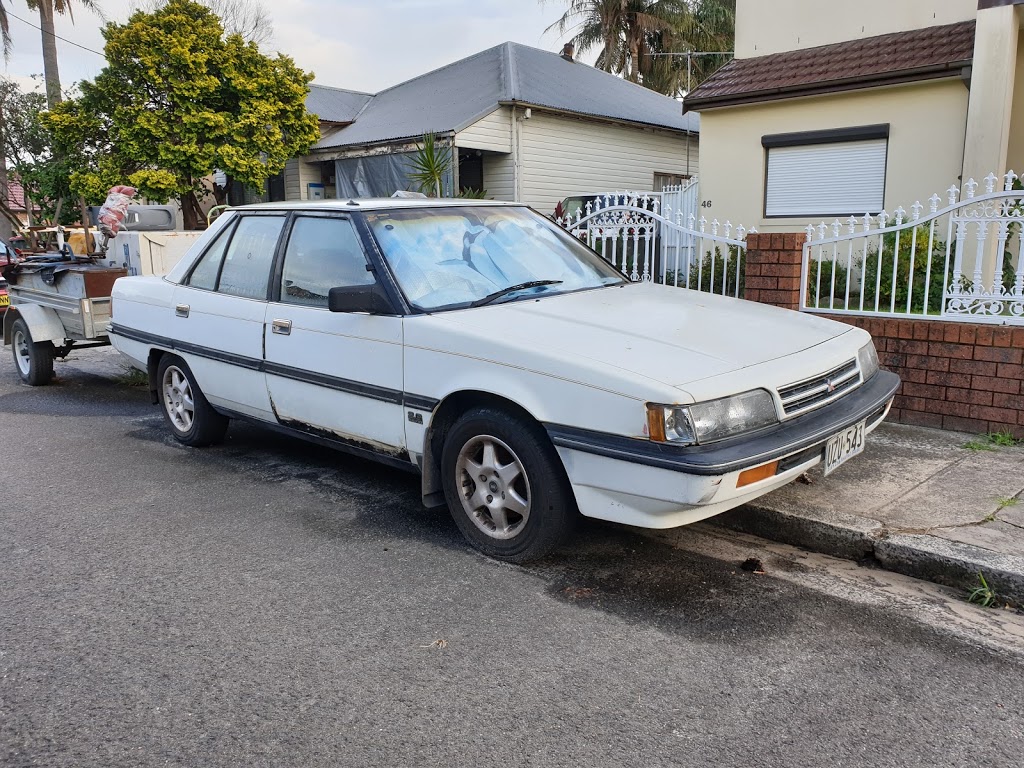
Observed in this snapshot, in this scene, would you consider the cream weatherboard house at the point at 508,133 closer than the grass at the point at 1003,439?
No

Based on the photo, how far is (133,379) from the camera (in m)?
8.98

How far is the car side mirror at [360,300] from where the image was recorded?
4105 mm

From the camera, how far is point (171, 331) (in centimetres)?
580

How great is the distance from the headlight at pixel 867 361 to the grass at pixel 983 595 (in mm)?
1087

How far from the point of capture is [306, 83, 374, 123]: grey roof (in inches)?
789

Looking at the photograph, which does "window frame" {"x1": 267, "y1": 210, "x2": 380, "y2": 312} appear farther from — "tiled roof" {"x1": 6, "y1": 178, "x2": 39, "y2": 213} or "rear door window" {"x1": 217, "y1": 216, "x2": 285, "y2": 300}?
"tiled roof" {"x1": 6, "y1": 178, "x2": 39, "y2": 213}

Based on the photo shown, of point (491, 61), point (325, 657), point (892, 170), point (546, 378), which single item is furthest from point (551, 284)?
point (491, 61)

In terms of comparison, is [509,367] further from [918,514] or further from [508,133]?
[508,133]

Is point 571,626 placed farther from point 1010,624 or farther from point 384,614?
point 1010,624

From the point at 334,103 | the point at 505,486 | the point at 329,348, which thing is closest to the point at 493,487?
the point at 505,486

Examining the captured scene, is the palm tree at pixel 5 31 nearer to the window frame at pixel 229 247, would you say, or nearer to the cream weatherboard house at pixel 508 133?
the cream weatherboard house at pixel 508 133

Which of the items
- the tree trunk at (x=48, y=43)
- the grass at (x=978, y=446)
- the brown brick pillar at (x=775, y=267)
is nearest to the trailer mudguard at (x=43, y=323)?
the brown brick pillar at (x=775, y=267)

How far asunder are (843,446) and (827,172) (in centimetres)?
943

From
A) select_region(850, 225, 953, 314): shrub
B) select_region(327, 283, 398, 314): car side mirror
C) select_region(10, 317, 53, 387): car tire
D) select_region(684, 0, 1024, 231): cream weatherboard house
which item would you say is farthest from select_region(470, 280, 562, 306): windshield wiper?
select_region(684, 0, 1024, 231): cream weatherboard house
